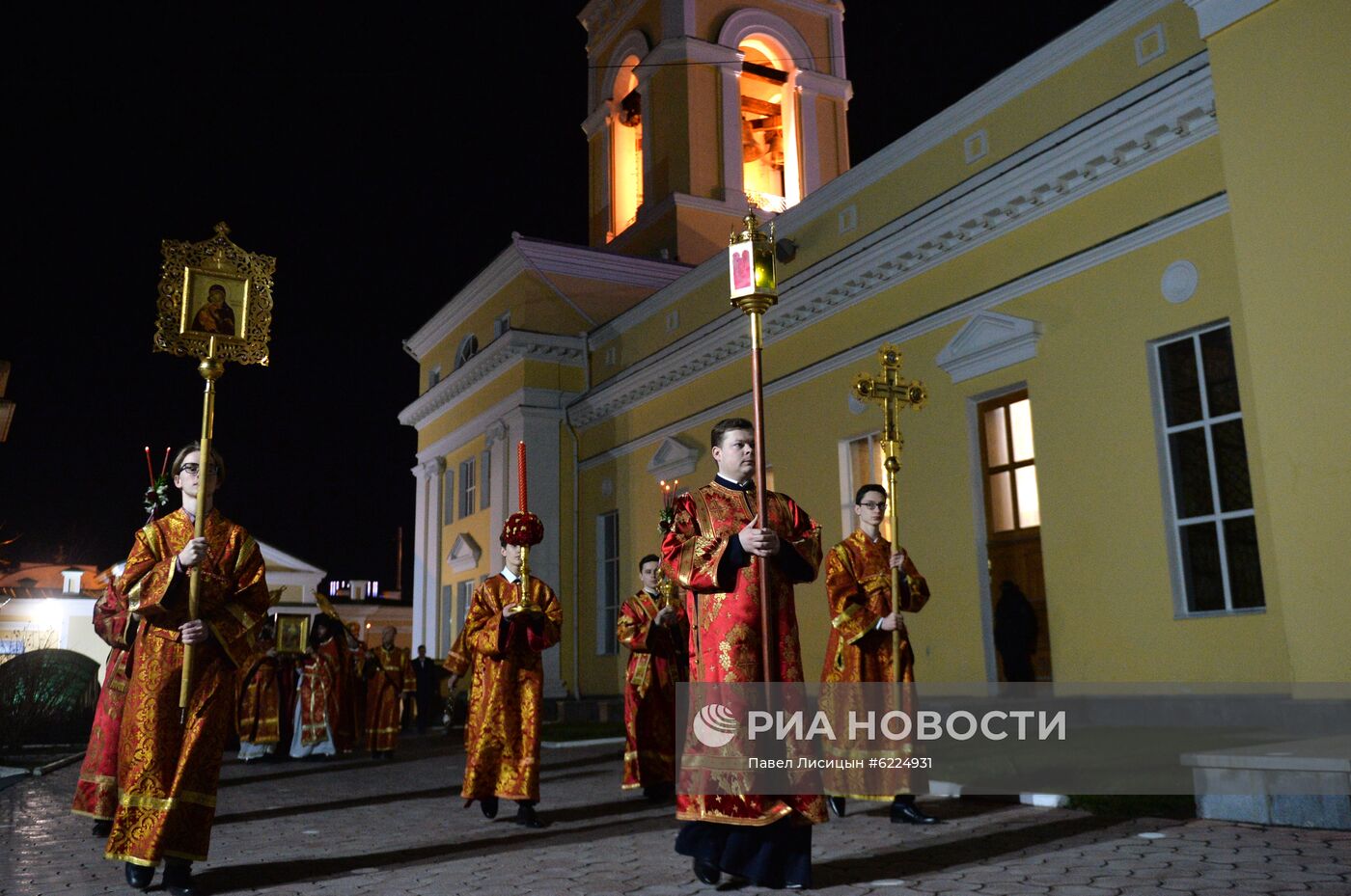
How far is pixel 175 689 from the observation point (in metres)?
5.29

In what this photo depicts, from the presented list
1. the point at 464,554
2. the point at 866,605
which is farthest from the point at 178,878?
the point at 464,554

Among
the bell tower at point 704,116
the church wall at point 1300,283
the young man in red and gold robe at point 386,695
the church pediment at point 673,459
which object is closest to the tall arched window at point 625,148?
the bell tower at point 704,116

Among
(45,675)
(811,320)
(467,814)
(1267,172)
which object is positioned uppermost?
(811,320)

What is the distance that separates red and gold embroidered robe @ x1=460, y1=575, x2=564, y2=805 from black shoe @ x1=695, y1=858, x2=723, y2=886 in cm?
264

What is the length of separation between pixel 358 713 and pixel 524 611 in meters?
10.0

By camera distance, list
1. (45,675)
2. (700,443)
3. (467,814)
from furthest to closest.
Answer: (700,443) → (45,675) → (467,814)

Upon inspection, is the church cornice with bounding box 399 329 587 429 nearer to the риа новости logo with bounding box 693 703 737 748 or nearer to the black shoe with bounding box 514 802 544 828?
the black shoe with bounding box 514 802 544 828

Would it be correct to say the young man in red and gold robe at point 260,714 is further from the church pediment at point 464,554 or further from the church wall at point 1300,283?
the church wall at point 1300,283

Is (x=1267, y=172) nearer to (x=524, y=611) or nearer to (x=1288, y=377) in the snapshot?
(x=1288, y=377)

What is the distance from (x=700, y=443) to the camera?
17.5 m

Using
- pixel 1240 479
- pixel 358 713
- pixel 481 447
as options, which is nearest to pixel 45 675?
pixel 358 713

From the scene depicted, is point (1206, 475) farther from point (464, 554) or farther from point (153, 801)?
point (464, 554)

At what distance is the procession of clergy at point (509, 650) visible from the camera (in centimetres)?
471

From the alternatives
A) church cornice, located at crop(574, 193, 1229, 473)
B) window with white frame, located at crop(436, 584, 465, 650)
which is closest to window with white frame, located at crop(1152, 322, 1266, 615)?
church cornice, located at crop(574, 193, 1229, 473)
